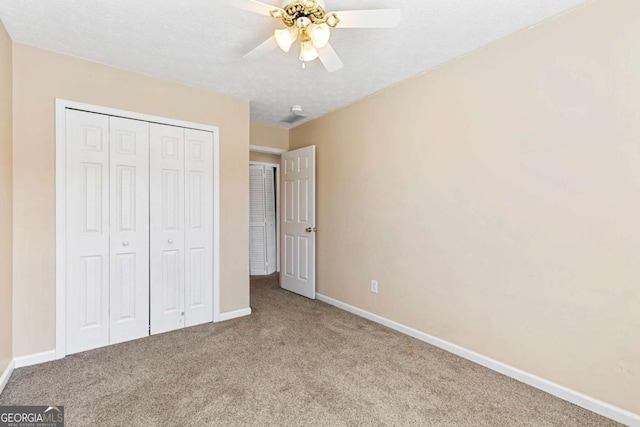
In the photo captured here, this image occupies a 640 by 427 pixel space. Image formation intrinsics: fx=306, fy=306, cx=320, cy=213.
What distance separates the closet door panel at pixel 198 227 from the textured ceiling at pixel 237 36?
24.4 inches

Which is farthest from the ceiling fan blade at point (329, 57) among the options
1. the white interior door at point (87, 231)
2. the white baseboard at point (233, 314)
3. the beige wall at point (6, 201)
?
the white baseboard at point (233, 314)

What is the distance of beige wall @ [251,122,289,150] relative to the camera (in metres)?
4.22

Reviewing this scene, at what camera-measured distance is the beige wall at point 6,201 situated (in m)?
2.04

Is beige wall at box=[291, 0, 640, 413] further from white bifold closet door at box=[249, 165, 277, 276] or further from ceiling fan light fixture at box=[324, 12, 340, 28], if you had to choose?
white bifold closet door at box=[249, 165, 277, 276]

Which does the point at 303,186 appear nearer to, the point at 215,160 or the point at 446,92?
the point at 215,160

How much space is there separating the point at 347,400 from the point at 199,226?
2120 millimetres

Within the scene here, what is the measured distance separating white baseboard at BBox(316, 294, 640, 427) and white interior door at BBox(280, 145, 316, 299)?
1263mm

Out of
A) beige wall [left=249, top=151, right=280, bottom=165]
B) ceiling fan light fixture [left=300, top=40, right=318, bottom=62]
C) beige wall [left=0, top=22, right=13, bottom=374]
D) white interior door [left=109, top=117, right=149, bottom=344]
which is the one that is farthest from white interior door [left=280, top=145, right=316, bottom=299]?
beige wall [left=0, top=22, right=13, bottom=374]

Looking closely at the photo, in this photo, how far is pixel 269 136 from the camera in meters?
4.36

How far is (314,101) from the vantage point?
3.40 m

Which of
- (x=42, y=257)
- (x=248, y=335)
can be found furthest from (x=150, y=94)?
(x=248, y=335)

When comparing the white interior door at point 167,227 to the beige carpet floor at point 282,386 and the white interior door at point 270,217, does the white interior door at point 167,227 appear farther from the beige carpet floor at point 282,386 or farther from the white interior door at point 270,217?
the white interior door at point 270,217

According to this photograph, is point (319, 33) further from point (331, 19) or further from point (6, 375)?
point (6, 375)

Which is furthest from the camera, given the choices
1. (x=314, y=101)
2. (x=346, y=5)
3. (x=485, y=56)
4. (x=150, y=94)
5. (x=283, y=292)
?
(x=283, y=292)
